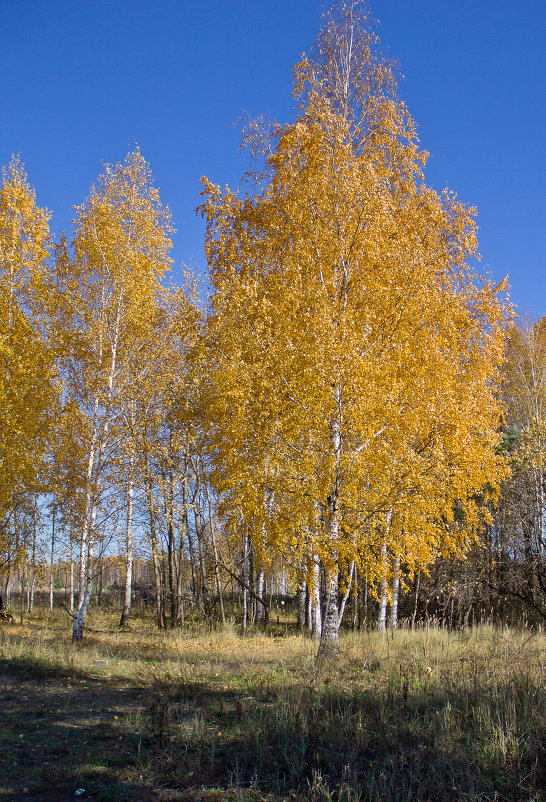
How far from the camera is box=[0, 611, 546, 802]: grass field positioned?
3.68 metres

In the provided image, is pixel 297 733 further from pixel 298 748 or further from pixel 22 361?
pixel 22 361

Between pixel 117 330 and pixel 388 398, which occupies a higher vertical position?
pixel 117 330

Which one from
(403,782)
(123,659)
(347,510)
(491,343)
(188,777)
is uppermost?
(491,343)

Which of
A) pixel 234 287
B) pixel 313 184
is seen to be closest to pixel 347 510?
pixel 234 287

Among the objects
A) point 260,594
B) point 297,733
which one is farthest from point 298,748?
point 260,594

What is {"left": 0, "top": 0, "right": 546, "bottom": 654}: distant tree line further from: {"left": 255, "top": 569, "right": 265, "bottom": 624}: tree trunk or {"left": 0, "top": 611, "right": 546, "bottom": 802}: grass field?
{"left": 255, "top": 569, "right": 265, "bottom": 624}: tree trunk

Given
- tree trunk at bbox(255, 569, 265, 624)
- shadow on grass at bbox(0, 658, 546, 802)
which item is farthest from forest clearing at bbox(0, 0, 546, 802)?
tree trunk at bbox(255, 569, 265, 624)

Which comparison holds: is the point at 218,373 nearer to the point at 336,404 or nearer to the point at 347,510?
the point at 336,404

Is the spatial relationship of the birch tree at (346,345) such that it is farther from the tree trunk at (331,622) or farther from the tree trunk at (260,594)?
the tree trunk at (260,594)

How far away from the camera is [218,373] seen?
7660 mm

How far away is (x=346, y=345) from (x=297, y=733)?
15.2 ft

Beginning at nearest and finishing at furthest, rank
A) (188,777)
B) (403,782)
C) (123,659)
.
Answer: (403,782)
(188,777)
(123,659)

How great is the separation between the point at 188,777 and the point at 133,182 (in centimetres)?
1277

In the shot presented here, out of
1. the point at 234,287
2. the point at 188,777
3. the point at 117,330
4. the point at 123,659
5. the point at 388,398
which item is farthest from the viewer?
the point at 117,330
